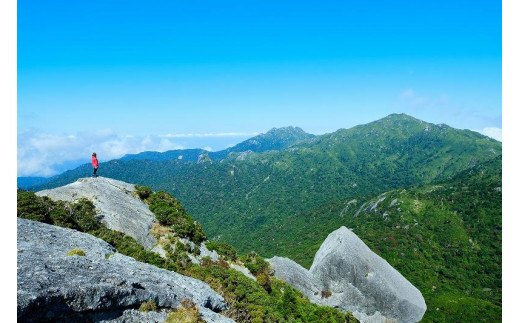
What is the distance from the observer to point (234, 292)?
1037 inches

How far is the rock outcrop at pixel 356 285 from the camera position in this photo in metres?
44.7

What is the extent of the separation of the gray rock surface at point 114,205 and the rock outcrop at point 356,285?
65.6 ft

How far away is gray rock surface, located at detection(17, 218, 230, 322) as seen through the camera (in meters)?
10.3

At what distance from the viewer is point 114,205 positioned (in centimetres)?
3206

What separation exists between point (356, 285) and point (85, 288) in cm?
4437

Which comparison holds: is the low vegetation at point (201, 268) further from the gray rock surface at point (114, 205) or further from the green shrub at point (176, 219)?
the gray rock surface at point (114, 205)

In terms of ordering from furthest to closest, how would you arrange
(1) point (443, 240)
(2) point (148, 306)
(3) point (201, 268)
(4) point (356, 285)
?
(1) point (443, 240) → (4) point (356, 285) → (3) point (201, 268) → (2) point (148, 306)

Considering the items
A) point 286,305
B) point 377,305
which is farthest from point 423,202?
point 286,305

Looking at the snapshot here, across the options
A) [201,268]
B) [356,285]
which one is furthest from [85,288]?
[356,285]

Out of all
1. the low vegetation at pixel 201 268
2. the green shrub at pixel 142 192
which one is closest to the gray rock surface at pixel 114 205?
the low vegetation at pixel 201 268

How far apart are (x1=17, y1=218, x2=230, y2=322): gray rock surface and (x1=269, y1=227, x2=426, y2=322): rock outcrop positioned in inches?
1155

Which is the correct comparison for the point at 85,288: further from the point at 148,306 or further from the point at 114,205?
the point at 114,205

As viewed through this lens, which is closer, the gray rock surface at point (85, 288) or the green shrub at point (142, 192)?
the gray rock surface at point (85, 288)
